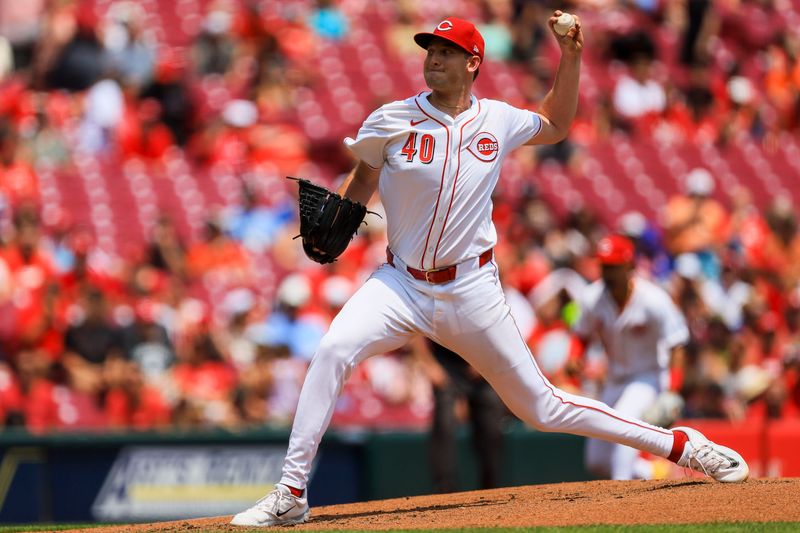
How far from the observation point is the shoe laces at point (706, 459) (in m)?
5.94

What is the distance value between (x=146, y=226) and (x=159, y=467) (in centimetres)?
313

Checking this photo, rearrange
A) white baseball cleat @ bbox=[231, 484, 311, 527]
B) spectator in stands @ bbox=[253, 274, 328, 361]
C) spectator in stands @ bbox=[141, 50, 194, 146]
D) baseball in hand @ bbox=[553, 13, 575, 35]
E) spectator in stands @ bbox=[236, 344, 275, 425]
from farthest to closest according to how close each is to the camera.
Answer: spectator in stands @ bbox=[141, 50, 194, 146], spectator in stands @ bbox=[253, 274, 328, 361], spectator in stands @ bbox=[236, 344, 275, 425], baseball in hand @ bbox=[553, 13, 575, 35], white baseball cleat @ bbox=[231, 484, 311, 527]

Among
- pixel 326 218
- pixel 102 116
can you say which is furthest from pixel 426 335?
pixel 102 116

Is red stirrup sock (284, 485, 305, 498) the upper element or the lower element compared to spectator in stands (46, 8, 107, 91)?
upper

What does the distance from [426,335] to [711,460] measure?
1.43 metres

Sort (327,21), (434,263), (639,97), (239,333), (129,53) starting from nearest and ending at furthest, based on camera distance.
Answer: (434,263) → (239,333) → (129,53) → (327,21) → (639,97)

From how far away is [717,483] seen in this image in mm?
6090

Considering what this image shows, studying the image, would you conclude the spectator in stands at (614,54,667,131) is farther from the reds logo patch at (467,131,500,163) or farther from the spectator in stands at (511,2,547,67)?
the reds logo patch at (467,131,500,163)

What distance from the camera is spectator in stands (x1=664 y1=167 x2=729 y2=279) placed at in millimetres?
14039

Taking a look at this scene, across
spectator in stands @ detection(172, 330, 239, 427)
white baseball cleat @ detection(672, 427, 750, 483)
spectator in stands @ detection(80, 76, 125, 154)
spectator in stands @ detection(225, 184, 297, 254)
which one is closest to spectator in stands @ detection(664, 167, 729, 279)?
spectator in stands @ detection(225, 184, 297, 254)

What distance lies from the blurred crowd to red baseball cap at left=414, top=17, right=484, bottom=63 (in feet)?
11.4

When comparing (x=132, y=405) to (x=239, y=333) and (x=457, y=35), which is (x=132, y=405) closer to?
(x=239, y=333)

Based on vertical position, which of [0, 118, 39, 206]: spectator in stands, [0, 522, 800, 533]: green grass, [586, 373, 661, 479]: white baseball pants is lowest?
[0, 118, 39, 206]: spectator in stands

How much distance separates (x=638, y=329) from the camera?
25.7ft
